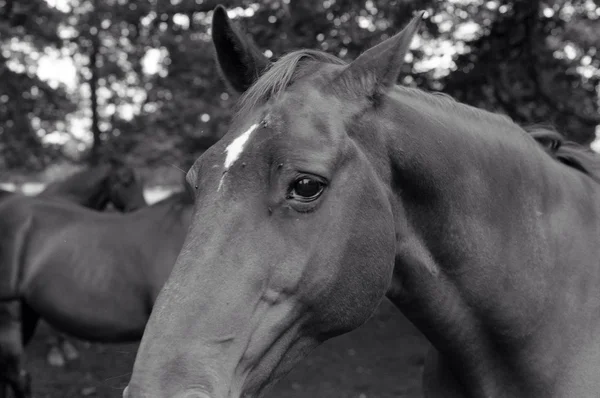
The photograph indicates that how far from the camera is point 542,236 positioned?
2205 mm

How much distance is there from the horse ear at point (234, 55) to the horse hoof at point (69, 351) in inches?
286

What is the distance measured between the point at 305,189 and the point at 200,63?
22.0ft

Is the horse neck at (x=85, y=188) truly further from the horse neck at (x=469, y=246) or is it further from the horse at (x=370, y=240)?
the horse neck at (x=469, y=246)

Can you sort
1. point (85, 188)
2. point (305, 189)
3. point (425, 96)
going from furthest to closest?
point (85, 188)
point (425, 96)
point (305, 189)

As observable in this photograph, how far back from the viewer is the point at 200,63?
26.4ft

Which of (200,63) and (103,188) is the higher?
(200,63)

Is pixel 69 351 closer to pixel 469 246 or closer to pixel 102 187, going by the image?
pixel 102 187

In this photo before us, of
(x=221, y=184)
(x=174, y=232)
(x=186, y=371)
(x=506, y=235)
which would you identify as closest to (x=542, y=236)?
(x=506, y=235)

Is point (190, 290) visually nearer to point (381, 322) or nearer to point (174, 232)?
point (174, 232)

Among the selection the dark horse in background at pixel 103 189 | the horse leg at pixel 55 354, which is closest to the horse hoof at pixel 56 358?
the horse leg at pixel 55 354

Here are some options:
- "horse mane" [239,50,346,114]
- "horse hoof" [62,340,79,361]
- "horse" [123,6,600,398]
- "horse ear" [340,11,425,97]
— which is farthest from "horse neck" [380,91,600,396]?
"horse hoof" [62,340,79,361]

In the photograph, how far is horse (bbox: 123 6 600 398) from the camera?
159 centimetres

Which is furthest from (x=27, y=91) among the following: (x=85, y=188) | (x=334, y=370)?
(x=334, y=370)

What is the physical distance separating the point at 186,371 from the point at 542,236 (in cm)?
138
